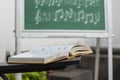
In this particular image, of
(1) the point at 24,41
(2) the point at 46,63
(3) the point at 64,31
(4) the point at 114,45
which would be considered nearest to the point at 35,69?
(2) the point at 46,63

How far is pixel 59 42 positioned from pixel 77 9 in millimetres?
1067

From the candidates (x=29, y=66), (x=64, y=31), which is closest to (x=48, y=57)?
(x=29, y=66)

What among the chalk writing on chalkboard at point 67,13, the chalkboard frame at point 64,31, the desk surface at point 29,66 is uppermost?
the chalk writing on chalkboard at point 67,13

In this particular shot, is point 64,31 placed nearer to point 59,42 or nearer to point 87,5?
point 87,5

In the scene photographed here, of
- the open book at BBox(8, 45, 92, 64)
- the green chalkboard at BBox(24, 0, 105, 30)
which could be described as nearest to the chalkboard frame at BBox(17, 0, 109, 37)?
the green chalkboard at BBox(24, 0, 105, 30)

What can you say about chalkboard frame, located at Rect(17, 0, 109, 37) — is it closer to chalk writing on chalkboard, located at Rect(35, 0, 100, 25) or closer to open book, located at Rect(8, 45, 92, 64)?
chalk writing on chalkboard, located at Rect(35, 0, 100, 25)

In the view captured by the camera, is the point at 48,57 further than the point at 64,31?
No

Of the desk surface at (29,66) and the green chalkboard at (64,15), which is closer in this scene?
the desk surface at (29,66)

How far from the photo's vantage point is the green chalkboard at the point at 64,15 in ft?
5.45

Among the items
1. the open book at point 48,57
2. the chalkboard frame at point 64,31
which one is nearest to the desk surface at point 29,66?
the open book at point 48,57

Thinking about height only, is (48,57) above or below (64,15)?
below

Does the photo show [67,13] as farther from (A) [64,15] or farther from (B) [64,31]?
(B) [64,31]

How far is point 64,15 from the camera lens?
1.70m

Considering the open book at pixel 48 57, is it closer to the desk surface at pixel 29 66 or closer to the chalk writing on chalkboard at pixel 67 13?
the desk surface at pixel 29 66
